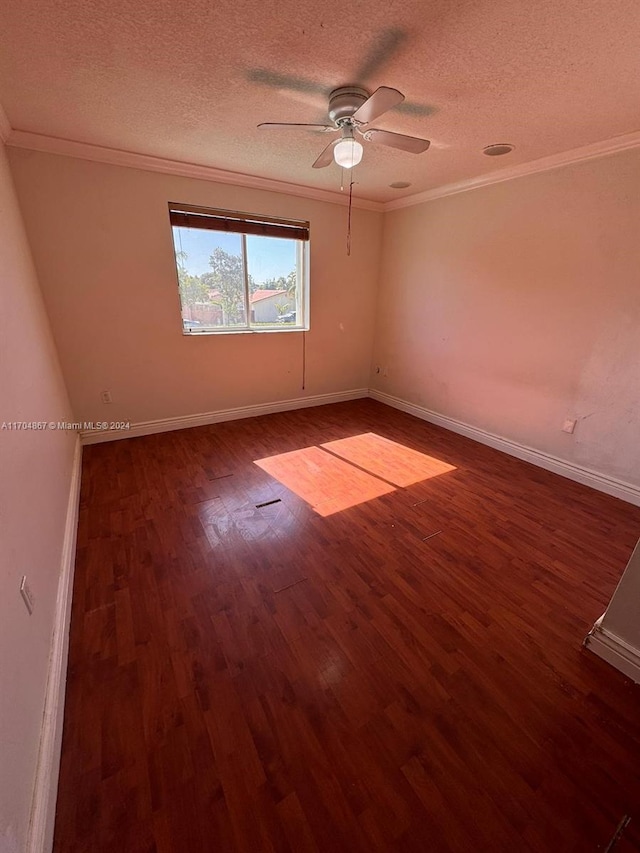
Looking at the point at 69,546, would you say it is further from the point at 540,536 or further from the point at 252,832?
the point at 540,536

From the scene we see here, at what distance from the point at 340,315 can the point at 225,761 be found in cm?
400

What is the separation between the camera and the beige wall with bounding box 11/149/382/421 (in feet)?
8.59

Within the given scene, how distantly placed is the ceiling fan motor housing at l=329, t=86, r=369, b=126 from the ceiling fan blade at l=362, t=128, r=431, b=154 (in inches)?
5.0

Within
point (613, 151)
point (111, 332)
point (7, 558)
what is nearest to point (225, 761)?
point (7, 558)

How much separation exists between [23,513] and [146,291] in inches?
96.1

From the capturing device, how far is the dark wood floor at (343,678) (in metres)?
0.96

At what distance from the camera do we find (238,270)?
3.43m

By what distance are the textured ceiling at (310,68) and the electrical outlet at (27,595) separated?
2022mm

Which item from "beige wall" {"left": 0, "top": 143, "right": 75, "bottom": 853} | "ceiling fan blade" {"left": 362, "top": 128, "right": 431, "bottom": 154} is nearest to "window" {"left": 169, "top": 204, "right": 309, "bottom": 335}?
"beige wall" {"left": 0, "top": 143, "right": 75, "bottom": 853}

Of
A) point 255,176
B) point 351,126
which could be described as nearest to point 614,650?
point 351,126

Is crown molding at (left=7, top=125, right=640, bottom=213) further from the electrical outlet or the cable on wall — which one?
the electrical outlet

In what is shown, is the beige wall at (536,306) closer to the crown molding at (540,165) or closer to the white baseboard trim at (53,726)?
the crown molding at (540,165)

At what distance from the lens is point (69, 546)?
1.83 meters

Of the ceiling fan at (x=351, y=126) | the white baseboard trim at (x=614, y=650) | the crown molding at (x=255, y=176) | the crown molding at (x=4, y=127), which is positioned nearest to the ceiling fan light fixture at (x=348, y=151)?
the ceiling fan at (x=351, y=126)
